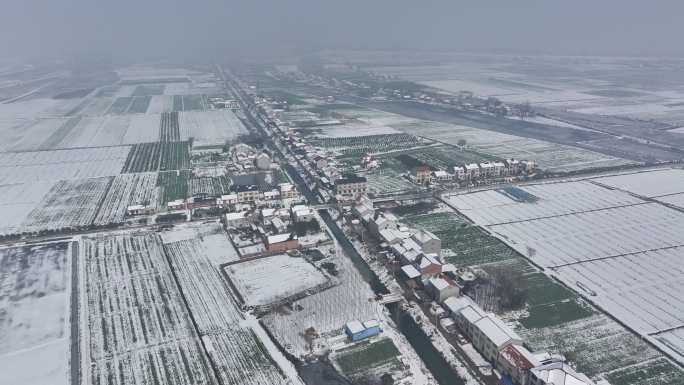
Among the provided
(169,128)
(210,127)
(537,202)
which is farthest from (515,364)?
(169,128)

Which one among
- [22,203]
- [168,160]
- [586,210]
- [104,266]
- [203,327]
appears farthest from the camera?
[168,160]

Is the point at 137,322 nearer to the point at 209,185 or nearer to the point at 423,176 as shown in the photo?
the point at 209,185

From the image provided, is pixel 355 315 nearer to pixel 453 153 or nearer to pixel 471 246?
pixel 471 246

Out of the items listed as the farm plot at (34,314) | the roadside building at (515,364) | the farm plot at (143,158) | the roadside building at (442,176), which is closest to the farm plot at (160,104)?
the farm plot at (143,158)

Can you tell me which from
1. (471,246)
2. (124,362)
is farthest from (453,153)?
(124,362)

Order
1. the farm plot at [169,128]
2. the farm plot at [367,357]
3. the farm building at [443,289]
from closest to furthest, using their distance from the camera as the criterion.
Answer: the farm plot at [367,357] < the farm building at [443,289] < the farm plot at [169,128]

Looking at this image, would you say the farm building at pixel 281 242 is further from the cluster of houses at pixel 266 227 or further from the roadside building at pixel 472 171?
the roadside building at pixel 472 171
